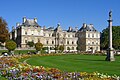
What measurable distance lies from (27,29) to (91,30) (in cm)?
2658

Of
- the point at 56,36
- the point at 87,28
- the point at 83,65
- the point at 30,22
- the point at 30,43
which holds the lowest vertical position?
the point at 83,65

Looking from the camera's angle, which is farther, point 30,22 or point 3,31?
point 30,22

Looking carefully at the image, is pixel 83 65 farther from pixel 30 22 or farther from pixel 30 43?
pixel 30 22

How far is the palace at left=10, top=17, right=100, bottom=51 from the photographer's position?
286 feet

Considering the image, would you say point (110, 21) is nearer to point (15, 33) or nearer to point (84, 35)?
point (15, 33)

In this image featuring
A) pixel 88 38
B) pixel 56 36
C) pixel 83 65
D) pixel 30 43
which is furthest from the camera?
pixel 88 38

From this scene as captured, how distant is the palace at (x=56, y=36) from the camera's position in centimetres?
8706

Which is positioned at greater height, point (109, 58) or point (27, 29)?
point (27, 29)

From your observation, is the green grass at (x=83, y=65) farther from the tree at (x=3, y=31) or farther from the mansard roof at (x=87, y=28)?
the mansard roof at (x=87, y=28)

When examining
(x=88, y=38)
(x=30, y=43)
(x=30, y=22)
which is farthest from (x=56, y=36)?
(x=30, y=43)

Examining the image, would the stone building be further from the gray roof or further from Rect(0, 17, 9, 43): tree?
Rect(0, 17, 9, 43): tree

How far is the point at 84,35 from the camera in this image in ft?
327

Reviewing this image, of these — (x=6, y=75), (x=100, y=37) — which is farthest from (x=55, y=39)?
(x=6, y=75)

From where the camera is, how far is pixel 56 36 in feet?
314
